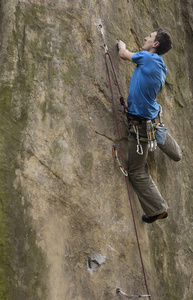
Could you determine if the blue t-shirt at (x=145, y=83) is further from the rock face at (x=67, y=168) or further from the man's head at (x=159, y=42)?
the rock face at (x=67, y=168)

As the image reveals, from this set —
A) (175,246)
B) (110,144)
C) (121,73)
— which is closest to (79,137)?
(110,144)

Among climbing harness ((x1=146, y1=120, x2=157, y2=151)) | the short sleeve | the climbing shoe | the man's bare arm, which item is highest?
the man's bare arm

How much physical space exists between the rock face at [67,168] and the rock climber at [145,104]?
0.66 ft

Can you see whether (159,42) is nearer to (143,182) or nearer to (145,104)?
(145,104)

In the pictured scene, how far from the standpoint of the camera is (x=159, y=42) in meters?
5.03

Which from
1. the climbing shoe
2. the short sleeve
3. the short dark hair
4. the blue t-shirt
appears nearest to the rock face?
the climbing shoe

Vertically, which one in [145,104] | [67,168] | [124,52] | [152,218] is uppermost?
[124,52]

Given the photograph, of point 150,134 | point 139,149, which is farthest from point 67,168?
point 150,134

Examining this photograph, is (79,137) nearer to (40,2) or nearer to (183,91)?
(40,2)

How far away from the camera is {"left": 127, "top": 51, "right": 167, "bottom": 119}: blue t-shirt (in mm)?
4758

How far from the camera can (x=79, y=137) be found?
187 inches

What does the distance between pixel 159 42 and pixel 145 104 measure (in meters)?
0.86

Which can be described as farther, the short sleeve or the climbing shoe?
the climbing shoe

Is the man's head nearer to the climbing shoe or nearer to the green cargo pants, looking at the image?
the green cargo pants
